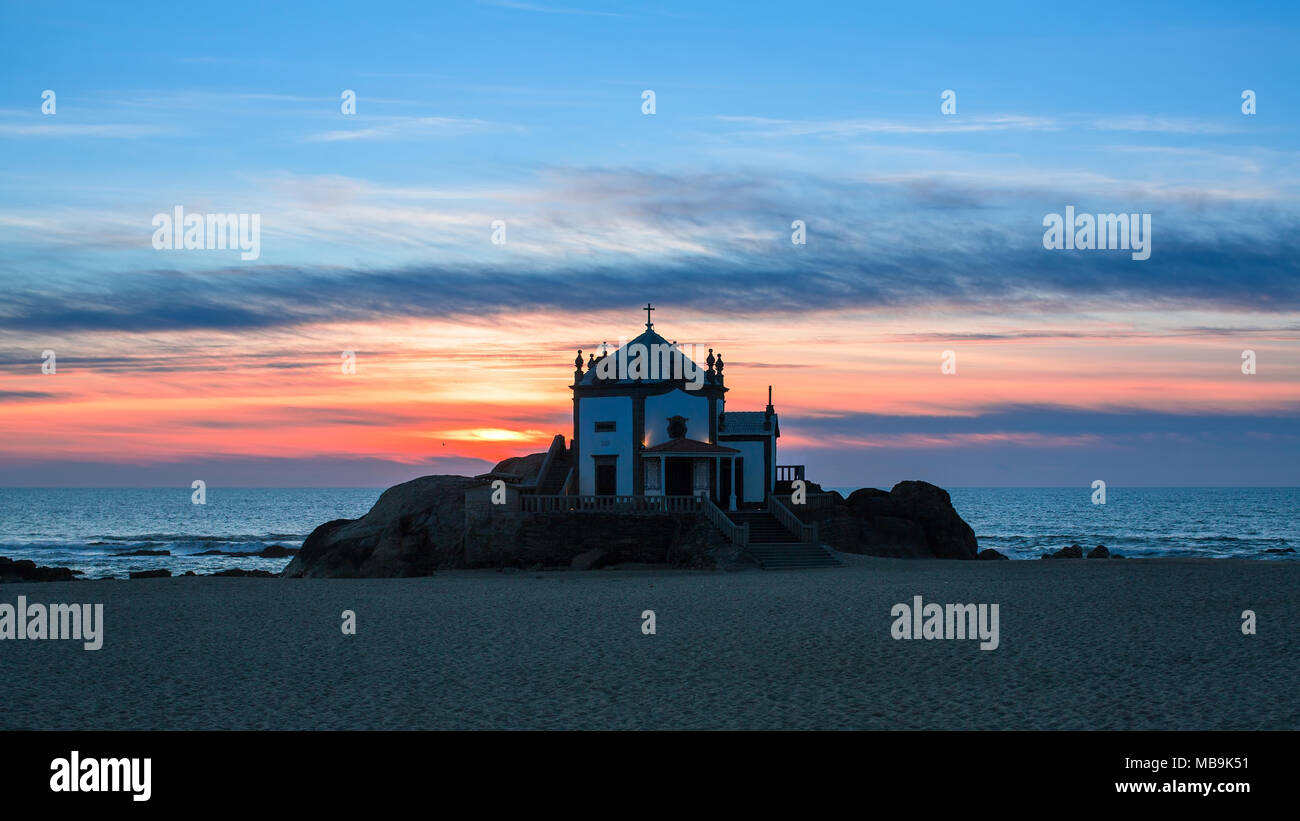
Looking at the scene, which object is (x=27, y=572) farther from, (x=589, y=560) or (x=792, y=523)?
(x=792, y=523)

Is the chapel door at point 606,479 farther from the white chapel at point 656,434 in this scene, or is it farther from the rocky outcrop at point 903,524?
the rocky outcrop at point 903,524

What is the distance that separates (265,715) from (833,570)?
2406cm

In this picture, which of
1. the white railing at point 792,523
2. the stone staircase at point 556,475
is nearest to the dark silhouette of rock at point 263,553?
the stone staircase at point 556,475

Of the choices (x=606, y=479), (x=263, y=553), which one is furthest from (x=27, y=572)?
(x=263, y=553)

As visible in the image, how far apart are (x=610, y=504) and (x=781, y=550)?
20.9 feet

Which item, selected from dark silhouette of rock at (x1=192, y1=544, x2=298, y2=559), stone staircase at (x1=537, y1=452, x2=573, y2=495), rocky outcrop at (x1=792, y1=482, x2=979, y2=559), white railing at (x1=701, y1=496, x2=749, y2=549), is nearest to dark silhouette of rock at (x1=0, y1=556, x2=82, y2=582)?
stone staircase at (x1=537, y1=452, x2=573, y2=495)

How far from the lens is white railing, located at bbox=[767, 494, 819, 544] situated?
3922 cm

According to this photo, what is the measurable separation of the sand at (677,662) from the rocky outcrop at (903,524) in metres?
23.5

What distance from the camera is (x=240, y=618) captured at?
81.3 feet

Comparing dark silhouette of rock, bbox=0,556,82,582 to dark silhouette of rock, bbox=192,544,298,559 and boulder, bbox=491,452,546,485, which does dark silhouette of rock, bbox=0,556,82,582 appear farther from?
dark silhouette of rock, bbox=192,544,298,559
